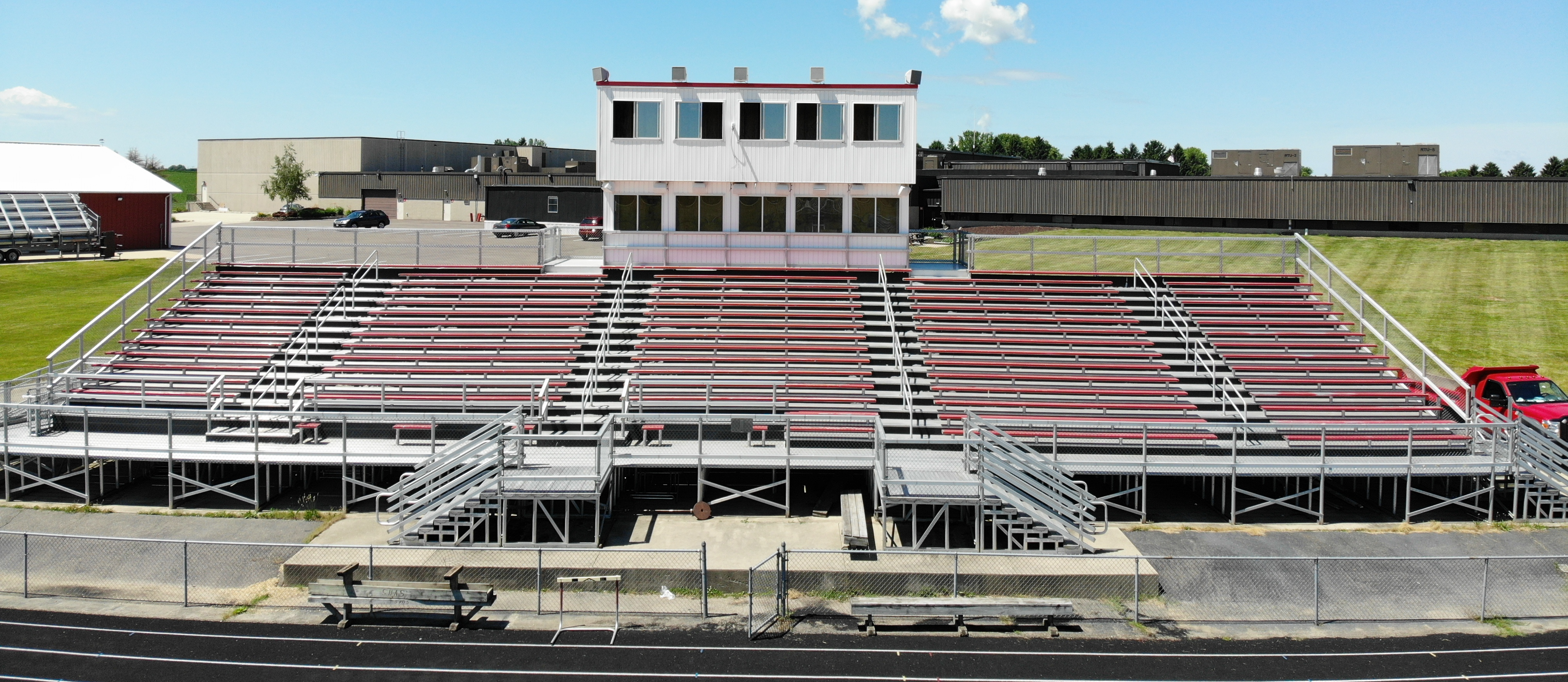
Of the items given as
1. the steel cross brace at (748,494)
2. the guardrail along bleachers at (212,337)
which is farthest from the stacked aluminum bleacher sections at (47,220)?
the steel cross brace at (748,494)

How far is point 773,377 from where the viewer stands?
23031 millimetres

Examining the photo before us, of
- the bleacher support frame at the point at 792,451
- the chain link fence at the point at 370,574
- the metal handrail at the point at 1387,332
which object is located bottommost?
the chain link fence at the point at 370,574

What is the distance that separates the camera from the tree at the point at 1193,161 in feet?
532

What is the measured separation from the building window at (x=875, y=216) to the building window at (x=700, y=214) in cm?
322

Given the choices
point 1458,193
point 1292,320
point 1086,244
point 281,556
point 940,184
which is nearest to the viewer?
point 281,556

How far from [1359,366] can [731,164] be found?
14.6m

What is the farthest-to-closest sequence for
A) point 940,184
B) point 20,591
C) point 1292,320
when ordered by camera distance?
point 940,184 < point 1292,320 < point 20,591

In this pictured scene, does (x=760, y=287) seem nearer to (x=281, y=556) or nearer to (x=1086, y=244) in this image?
(x=281, y=556)

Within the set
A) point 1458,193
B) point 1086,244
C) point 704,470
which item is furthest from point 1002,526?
point 1458,193

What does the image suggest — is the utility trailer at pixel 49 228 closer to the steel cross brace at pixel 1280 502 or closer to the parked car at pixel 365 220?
the parked car at pixel 365 220

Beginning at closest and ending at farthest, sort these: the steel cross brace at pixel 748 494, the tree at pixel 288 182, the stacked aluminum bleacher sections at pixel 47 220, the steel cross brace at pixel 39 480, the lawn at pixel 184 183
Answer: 1. the steel cross brace at pixel 748 494
2. the steel cross brace at pixel 39 480
3. the stacked aluminum bleacher sections at pixel 47 220
4. the tree at pixel 288 182
5. the lawn at pixel 184 183

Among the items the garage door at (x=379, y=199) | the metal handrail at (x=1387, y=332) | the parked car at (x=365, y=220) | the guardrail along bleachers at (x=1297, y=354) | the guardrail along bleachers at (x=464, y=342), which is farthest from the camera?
the garage door at (x=379, y=199)

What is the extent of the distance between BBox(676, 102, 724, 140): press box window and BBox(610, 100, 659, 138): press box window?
1.80 feet

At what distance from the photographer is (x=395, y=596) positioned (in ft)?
49.3
